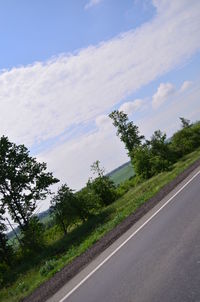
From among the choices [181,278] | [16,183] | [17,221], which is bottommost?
[181,278]

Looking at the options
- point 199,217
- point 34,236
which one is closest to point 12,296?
point 199,217

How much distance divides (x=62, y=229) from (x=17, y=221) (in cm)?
419

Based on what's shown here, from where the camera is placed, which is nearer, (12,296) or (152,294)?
(152,294)

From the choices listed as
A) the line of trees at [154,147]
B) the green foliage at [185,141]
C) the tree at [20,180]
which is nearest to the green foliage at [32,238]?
the tree at [20,180]

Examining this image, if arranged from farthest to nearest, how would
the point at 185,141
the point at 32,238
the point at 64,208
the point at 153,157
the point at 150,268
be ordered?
the point at 185,141, the point at 153,157, the point at 64,208, the point at 32,238, the point at 150,268

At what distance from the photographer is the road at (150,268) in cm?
653

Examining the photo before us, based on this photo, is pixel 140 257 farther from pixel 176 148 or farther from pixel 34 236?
pixel 176 148

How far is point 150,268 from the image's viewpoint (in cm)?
798

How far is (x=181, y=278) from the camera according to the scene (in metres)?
6.65

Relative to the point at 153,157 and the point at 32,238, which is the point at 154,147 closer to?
the point at 153,157

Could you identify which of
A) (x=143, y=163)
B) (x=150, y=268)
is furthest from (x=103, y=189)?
(x=150, y=268)

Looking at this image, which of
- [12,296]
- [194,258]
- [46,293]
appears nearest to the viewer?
[194,258]

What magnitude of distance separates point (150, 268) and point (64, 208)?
23.4 metres

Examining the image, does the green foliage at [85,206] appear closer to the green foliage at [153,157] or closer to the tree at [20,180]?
the tree at [20,180]
